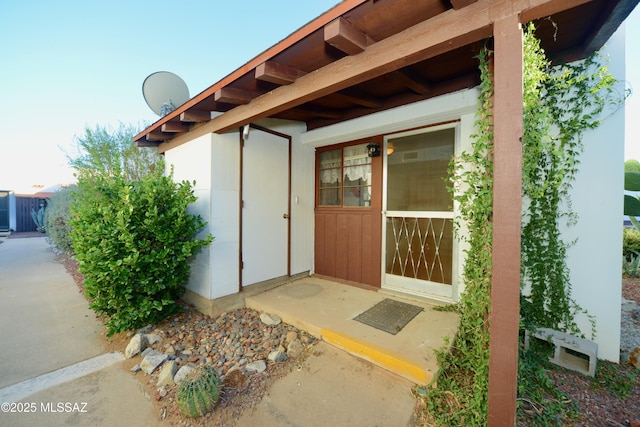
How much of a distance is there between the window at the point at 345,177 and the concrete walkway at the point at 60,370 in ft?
10.6

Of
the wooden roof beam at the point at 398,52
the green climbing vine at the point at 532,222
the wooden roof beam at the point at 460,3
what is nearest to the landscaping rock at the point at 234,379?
the green climbing vine at the point at 532,222

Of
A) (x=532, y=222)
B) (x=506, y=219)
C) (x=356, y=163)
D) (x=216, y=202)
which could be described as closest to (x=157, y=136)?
(x=216, y=202)

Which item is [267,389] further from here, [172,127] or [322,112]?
[172,127]

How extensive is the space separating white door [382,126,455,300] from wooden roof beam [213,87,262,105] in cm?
197

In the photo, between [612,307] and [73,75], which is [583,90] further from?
[73,75]

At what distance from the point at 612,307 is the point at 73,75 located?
33.2 ft

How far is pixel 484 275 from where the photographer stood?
154 cm

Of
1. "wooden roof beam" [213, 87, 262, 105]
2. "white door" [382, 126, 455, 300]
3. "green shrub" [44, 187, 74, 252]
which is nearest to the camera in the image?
"wooden roof beam" [213, 87, 262, 105]

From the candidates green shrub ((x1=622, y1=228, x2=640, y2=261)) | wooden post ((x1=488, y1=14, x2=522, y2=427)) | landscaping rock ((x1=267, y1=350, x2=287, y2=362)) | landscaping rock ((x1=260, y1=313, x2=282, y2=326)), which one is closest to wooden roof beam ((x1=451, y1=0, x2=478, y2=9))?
wooden post ((x1=488, y1=14, x2=522, y2=427))

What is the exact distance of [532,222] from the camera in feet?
7.22

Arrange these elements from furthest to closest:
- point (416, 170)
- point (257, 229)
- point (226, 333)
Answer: point (257, 229) → point (416, 170) → point (226, 333)

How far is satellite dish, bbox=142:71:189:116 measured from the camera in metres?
4.21

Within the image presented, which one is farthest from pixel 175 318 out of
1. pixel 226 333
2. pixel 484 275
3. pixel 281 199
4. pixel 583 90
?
pixel 583 90

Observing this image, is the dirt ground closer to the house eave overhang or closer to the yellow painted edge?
the yellow painted edge
